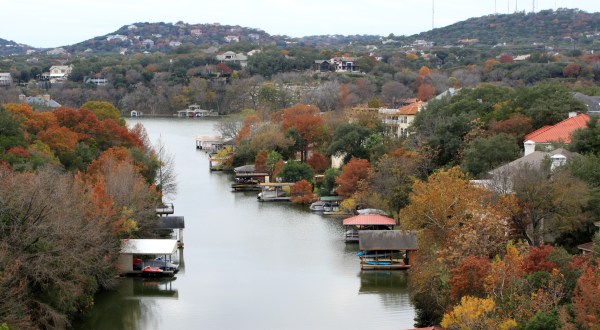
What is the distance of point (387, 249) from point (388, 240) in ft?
0.73

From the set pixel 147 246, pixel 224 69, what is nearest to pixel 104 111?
pixel 147 246

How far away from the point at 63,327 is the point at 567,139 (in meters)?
16.4

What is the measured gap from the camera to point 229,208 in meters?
30.5

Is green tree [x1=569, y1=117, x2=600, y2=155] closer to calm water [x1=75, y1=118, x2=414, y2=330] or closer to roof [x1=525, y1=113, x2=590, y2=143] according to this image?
roof [x1=525, y1=113, x2=590, y2=143]

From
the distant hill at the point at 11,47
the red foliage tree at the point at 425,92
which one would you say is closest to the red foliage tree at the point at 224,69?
the red foliage tree at the point at 425,92

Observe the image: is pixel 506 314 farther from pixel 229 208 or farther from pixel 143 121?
pixel 143 121

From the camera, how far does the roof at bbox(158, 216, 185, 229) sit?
24.2m

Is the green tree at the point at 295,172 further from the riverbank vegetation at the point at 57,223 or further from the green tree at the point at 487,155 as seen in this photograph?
the green tree at the point at 487,155

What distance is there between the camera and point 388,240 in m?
21.6

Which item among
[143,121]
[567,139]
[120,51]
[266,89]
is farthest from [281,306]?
[120,51]

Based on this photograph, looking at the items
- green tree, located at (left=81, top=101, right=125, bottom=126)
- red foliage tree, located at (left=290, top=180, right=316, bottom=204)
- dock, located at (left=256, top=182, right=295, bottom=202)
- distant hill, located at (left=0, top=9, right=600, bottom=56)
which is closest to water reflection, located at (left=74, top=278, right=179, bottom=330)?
red foliage tree, located at (left=290, top=180, right=316, bottom=204)

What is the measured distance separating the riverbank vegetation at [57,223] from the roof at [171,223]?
19.6 inches

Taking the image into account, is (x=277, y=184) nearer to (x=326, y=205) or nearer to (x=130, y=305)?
(x=326, y=205)

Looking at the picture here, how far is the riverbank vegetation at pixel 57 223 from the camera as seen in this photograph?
15.4 meters
